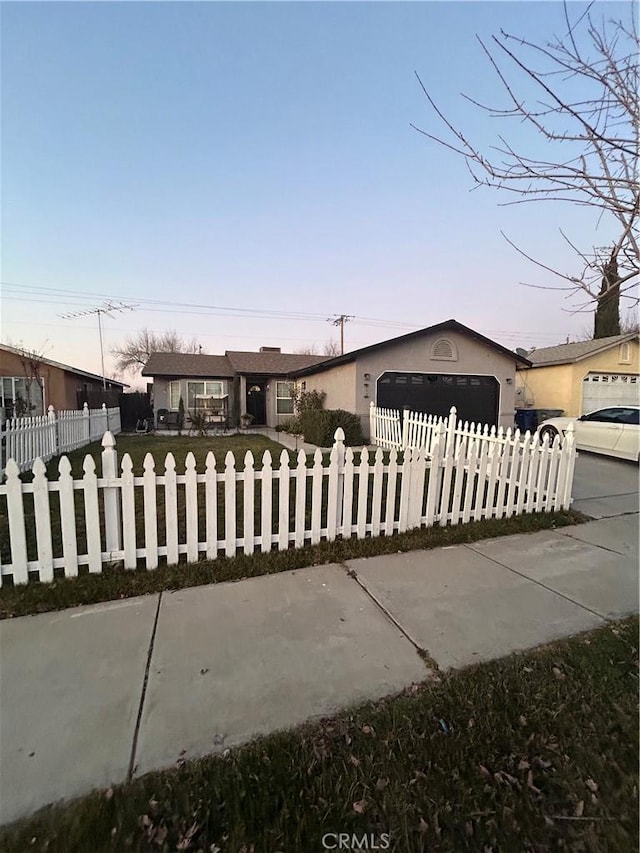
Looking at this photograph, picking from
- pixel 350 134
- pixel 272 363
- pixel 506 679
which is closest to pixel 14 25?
pixel 350 134

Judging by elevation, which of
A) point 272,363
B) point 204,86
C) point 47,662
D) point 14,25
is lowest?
point 47,662

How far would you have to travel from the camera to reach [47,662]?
2264 millimetres

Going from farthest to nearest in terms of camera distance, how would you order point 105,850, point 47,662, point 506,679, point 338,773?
1. point 47,662
2. point 506,679
3. point 338,773
4. point 105,850

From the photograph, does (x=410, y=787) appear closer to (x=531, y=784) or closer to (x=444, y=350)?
(x=531, y=784)

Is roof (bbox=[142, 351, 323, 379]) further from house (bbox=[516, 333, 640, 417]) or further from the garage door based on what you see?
the garage door

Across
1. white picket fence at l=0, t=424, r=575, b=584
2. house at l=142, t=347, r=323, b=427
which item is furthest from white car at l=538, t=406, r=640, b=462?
house at l=142, t=347, r=323, b=427

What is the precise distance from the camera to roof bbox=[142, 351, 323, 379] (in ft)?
62.1

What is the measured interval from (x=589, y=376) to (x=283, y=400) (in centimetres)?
1424

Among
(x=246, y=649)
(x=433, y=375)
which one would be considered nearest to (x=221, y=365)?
(x=433, y=375)

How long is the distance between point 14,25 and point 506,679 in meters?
6.62

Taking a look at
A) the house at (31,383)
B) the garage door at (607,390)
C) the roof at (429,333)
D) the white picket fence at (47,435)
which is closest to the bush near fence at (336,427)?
the roof at (429,333)

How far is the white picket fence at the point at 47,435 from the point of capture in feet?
23.0

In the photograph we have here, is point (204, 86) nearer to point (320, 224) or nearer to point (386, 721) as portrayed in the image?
point (320, 224)
